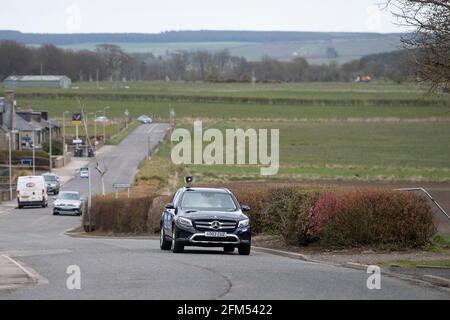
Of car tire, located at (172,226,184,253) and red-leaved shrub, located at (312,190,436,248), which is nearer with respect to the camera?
car tire, located at (172,226,184,253)

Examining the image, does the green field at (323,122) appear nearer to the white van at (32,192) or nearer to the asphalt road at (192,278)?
the white van at (32,192)

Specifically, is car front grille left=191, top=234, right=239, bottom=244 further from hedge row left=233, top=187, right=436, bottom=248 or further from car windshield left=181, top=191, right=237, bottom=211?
hedge row left=233, top=187, right=436, bottom=248

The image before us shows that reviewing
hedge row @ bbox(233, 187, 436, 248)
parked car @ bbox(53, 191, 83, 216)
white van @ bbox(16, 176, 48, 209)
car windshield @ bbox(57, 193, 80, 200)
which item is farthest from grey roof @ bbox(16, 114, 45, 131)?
hedge row @ bbox(233, 187, 436, 248)

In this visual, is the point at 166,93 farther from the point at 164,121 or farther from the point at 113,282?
the point at 113,282

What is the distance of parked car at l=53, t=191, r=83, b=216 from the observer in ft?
218

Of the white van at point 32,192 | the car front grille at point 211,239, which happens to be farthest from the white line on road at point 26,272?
the white van at point 32,192

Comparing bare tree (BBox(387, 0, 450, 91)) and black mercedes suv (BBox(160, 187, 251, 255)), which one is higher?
bare tree (BBox(387, 0, 450, 91))

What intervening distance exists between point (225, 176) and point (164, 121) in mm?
78558

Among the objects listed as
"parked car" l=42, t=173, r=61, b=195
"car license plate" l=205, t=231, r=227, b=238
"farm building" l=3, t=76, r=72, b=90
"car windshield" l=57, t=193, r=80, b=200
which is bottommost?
"parked car" l=42, t=173, r=61, b=195

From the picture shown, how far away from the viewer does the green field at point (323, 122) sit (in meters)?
81.8

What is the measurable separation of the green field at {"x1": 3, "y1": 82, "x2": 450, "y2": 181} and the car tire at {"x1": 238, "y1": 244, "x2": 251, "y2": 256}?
1174 centimetres

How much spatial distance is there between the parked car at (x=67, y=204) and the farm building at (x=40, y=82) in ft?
294

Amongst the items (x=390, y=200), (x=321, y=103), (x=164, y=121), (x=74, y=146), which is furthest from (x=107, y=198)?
(x=321, y=103)

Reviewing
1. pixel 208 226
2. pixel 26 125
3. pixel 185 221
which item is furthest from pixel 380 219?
pixel 26 125
